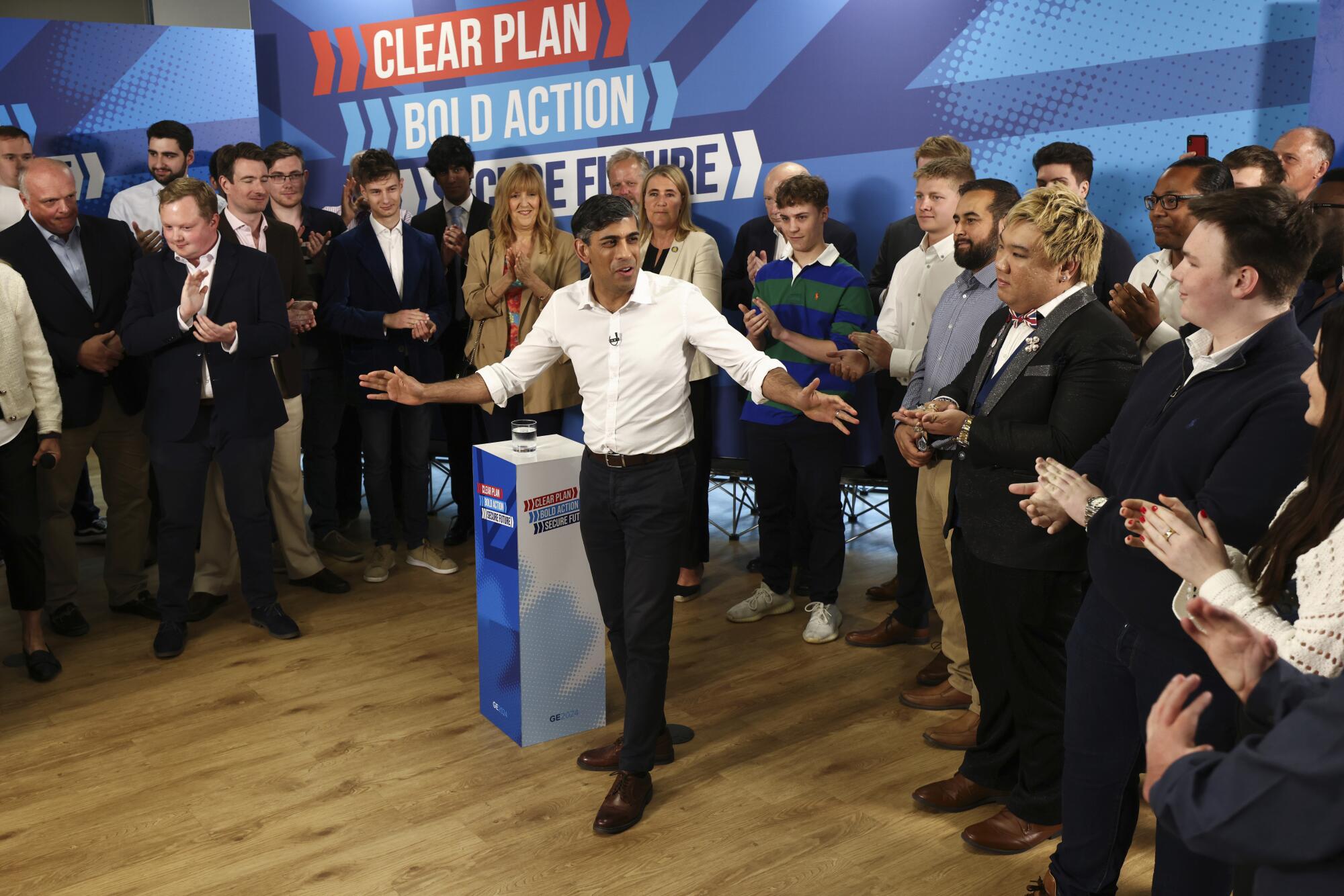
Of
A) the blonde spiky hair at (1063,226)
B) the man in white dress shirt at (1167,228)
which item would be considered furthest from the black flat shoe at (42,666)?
the man in white dress shirt at (1167,228)

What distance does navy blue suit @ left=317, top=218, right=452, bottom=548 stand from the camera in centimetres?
509

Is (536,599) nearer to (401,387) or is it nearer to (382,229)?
(401,387)

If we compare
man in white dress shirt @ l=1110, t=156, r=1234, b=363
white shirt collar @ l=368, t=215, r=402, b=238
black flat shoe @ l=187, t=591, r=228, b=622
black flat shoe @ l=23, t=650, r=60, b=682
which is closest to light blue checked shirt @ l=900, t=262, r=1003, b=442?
man in white dress shirt @ l=1110, t=156, r=1234, b=363

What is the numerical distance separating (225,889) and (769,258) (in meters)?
3.58

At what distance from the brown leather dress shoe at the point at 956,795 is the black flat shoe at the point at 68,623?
3.46 metres

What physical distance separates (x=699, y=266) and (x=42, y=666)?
3105 millimetres

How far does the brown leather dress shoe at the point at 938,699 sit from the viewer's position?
12.6 feet

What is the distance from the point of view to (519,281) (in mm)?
4934

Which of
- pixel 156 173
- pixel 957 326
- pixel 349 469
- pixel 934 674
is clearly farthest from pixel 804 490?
pixel 156 173

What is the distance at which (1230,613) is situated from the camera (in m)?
1.44

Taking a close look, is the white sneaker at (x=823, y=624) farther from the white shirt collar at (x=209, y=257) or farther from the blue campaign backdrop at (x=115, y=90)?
the blue campaign backdrop at (x=115, y=90)

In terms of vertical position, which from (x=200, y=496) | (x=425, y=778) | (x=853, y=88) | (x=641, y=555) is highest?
(x=853, y=88)

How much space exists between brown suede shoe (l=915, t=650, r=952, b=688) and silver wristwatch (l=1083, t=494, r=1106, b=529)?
1.85m

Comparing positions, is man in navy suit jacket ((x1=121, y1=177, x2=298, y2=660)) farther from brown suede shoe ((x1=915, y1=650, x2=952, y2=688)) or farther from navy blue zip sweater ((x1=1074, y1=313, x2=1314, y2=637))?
navy blue zip sweater ((x1=1074, y1=313, x2=1314, y2=637))
